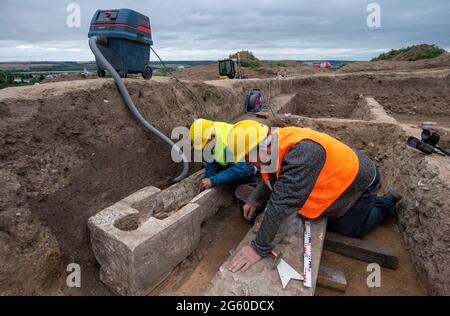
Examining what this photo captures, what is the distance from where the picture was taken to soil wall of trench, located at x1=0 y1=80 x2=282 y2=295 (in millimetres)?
2283

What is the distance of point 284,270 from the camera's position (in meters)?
2.18

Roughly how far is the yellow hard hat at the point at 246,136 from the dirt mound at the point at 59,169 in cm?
154

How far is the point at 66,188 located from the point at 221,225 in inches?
70.2

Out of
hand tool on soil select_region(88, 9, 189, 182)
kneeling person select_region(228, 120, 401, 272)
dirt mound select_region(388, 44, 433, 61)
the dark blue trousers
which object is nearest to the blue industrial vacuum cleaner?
hand tool on soil select_region(88, 9, 189, 182)

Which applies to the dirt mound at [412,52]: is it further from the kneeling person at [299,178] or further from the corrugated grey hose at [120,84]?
the corrugated grey hose at [120,84]

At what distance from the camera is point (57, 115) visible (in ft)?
8.86

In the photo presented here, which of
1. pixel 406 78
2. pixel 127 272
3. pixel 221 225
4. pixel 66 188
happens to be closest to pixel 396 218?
pixel 221 225

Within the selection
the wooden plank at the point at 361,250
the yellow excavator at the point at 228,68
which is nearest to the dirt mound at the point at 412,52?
the yellow excavator at the point at 228,68

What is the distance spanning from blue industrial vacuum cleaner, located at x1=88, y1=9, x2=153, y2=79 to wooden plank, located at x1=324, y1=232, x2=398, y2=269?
10.6 feet

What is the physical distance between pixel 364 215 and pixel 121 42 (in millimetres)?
3441

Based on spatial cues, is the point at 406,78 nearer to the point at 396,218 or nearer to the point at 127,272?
the point at 396,218

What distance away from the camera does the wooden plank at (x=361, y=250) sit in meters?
2.64

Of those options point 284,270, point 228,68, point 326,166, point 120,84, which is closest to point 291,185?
point 326,166

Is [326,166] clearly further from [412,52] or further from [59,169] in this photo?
[412,52]
